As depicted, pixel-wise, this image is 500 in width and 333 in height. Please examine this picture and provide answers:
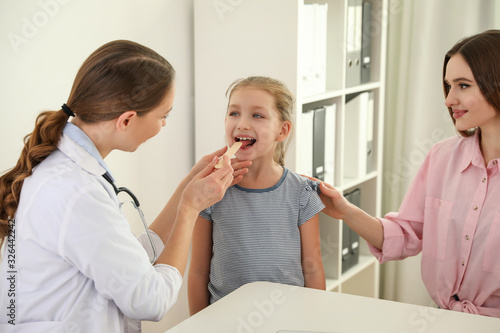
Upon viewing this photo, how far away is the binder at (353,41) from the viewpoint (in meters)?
2.50

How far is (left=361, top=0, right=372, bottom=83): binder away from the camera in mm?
2623

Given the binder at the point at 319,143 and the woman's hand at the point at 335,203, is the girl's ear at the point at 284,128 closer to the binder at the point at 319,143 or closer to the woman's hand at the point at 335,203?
the woman's hand at the point at 335,203

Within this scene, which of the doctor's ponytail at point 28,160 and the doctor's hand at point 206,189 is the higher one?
the doctor's ponytail at point 28,160

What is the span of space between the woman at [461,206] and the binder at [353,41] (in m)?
0.78

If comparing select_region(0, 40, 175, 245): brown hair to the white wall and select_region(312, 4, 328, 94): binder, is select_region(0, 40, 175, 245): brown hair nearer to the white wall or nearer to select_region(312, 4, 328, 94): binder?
the white wall

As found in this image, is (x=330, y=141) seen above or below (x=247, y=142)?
below

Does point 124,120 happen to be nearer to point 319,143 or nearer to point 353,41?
point 319,143

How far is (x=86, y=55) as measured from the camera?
75.2 inches

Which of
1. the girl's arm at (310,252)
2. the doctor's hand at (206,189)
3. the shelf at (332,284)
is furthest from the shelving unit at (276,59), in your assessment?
the doctor's hand at (206,189)

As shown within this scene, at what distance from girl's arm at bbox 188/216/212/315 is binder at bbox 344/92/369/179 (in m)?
1.12

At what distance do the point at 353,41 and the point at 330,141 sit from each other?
0.45 m

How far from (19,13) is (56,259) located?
33.6 inches

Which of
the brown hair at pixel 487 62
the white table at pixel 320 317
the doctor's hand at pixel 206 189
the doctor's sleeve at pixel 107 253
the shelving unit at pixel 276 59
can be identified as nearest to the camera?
the doctor's sleeve at pixel 107 253

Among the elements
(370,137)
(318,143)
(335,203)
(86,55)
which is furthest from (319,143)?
(86,55)
